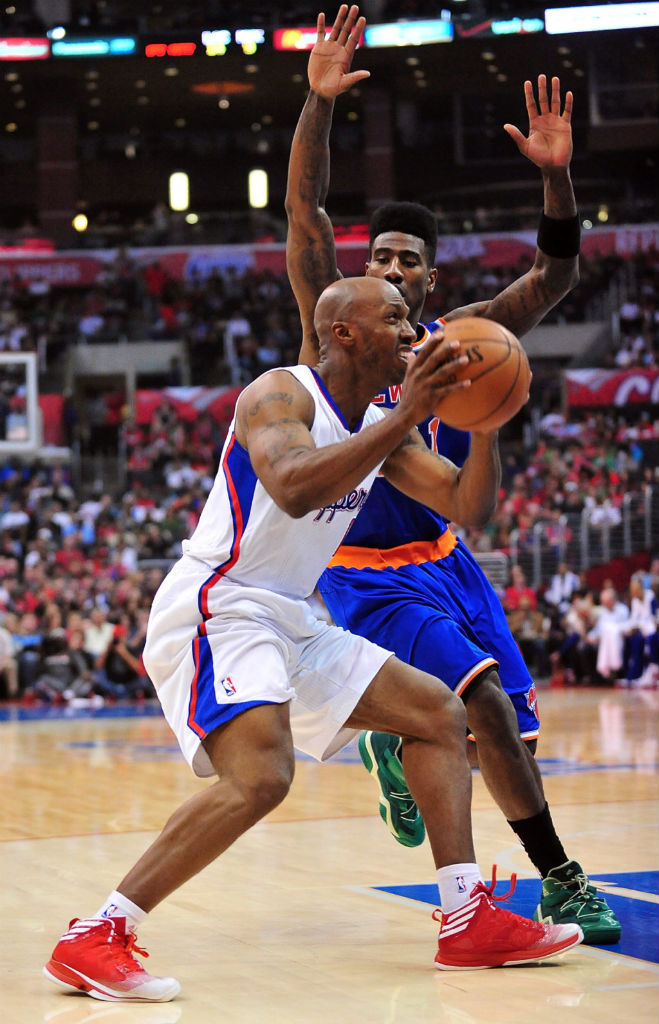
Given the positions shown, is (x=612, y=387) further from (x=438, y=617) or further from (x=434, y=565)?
(x=438, y=617)

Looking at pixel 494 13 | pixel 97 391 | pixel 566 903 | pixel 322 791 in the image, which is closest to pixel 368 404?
pixel 566 903

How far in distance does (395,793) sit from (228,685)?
→ 4.35ft

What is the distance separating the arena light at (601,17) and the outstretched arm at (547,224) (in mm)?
27549

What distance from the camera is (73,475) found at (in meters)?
27.4

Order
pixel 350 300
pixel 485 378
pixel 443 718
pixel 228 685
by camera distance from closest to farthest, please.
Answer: pixel 485 378 < pixel 228 685 < pixel 350 300 < pixel 443 718

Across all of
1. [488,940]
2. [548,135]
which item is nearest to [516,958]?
[488,940]

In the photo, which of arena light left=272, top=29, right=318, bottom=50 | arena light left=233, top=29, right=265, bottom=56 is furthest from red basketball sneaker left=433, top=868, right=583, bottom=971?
arena light left=233, top=29, right=265, bottom=56

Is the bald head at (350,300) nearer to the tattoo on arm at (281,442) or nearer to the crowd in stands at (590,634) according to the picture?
the tattoo on arm at (281,442)

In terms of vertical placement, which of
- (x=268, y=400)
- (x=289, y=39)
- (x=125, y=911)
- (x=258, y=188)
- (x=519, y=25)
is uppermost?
(x=289, y=39)

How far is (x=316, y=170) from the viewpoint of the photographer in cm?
527

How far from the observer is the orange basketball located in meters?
3.68

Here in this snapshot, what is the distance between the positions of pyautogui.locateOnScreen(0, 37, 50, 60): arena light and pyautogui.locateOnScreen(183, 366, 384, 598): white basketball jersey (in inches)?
1196

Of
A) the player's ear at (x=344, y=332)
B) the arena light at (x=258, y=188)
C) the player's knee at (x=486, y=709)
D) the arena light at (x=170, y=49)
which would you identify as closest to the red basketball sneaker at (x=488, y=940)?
the player's knee at (x=486, y=709)

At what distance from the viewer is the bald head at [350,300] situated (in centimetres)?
401
